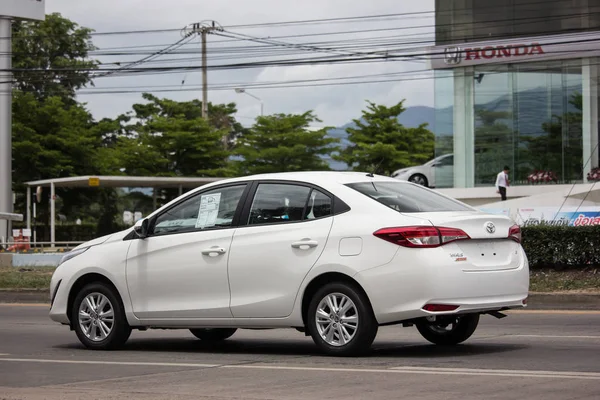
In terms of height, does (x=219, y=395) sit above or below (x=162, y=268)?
below

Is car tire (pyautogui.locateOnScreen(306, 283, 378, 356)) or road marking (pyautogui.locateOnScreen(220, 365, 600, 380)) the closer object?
road marking (pyautogui.locateOnScreen(220, 365, 600, 380))

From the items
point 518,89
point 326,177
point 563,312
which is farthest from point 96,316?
point 518,89

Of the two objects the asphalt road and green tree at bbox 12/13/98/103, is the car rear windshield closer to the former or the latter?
the asphalt road

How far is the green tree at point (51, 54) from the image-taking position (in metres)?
74.4

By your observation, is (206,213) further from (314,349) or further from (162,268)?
(314,349)

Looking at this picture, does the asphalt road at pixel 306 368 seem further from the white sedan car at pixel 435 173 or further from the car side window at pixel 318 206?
the white sedan car at pixel 435 173

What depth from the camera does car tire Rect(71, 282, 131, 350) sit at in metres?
10.6

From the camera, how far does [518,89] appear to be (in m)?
38.8

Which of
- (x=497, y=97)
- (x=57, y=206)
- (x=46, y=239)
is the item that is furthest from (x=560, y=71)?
(x=57, y=206)

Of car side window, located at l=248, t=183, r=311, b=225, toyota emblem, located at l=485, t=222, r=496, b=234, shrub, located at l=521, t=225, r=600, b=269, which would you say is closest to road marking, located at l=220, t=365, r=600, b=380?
toyota emblem, located at l=485, t=222, r=496, b=234

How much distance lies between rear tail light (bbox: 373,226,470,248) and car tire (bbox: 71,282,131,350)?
3.22 m

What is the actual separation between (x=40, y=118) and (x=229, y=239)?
5097 centimetres

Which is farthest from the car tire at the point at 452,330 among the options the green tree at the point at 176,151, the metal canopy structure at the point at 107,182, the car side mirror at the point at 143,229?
the green tree at the point at 176,151

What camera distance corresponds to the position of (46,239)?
171 ft
